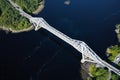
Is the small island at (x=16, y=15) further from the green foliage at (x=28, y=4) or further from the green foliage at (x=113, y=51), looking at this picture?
the green foliage at (x=113, y=51)

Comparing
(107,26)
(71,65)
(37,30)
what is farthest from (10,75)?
(107,26)

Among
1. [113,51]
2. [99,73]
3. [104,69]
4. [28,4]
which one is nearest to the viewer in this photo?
[99,73]

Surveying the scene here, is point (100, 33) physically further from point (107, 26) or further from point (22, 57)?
point (22, 57)

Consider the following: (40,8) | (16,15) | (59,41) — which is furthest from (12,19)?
(59,41)

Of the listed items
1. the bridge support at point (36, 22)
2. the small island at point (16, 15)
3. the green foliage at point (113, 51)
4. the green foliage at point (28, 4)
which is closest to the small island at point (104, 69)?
the green foliage at point (113, 51)

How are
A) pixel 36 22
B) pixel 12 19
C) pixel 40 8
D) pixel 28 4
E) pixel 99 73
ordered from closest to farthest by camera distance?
1. pixel 99 73
2. pixel 36 22
3. pixel 12 19
4. pixel 40 8
5. pixel 28 4

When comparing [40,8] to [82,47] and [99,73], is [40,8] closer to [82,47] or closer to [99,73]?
[82,47]

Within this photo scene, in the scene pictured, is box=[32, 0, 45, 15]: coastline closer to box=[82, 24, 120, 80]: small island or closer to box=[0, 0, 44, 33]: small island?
box=[0, 0, 44, 33]: small island
